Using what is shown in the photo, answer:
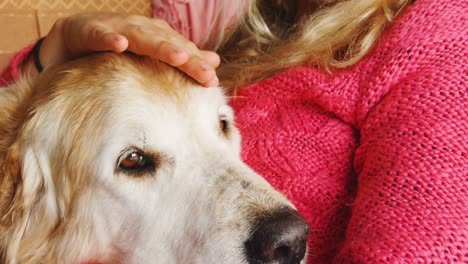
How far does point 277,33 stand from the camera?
61.8 inches

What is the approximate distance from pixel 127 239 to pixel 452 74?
69 centimetres

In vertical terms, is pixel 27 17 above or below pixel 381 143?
below

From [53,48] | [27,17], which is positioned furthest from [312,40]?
[27,17]

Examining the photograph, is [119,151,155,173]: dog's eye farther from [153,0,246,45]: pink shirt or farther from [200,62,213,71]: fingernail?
[153,0,246,45]: pink shirt

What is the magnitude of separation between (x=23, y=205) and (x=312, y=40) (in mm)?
739

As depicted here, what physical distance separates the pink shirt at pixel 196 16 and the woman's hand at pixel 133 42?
0.50 meters

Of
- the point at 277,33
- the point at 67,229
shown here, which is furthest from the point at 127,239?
the point at 277,33

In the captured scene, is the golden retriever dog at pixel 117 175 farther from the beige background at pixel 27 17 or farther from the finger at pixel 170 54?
the beige background at pixel 27 17

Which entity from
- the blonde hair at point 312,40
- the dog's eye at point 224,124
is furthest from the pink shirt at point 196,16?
the dog's eye at point 224,124

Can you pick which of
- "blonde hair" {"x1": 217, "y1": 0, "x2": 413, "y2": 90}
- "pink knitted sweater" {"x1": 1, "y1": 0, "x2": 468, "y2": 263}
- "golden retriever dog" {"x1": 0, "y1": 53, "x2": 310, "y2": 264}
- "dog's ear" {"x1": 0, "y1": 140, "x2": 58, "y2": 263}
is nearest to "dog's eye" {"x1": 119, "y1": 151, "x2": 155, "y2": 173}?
"golden retriever dog" {"x1": 0, "y1": 53, "x2": 310, "y2": 264}

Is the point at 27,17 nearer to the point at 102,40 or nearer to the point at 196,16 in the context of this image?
the point at 196,16

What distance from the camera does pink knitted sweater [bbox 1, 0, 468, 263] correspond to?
2.89ft

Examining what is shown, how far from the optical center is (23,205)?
1017mm

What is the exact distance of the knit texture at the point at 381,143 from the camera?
88 centimetres
